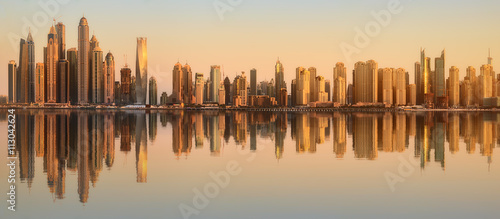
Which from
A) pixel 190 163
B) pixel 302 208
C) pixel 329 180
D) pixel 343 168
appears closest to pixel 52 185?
pixel 190 163

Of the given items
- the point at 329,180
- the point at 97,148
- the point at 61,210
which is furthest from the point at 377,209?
the point at 97,148

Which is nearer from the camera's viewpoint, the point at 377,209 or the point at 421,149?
the point at 377,209

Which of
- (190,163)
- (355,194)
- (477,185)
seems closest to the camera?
(355,194)

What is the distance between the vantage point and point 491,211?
23.0m

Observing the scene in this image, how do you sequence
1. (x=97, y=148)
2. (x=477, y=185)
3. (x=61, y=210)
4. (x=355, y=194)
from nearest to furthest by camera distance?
(x=61, y=210)
(x=355, y=194)
(x=477, y=185)
(x=97, y=148)

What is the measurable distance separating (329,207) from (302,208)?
1.41 meters

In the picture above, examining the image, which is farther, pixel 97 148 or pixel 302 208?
pixel 97 148

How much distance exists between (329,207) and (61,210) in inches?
519

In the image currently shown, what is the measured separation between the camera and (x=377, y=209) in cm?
2336

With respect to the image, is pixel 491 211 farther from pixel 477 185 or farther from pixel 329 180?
pixel 329 180

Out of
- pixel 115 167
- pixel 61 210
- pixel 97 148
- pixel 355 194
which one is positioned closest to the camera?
pixel 61 210

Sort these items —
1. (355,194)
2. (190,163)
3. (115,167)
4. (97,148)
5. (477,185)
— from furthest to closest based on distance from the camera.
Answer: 1. (97,148)
2. (190,163)
3. (115,167)
4. (477,185)
5. (355,194)

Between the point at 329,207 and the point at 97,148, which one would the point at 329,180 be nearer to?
the point at 329,207

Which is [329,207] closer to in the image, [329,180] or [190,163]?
[329,180]
